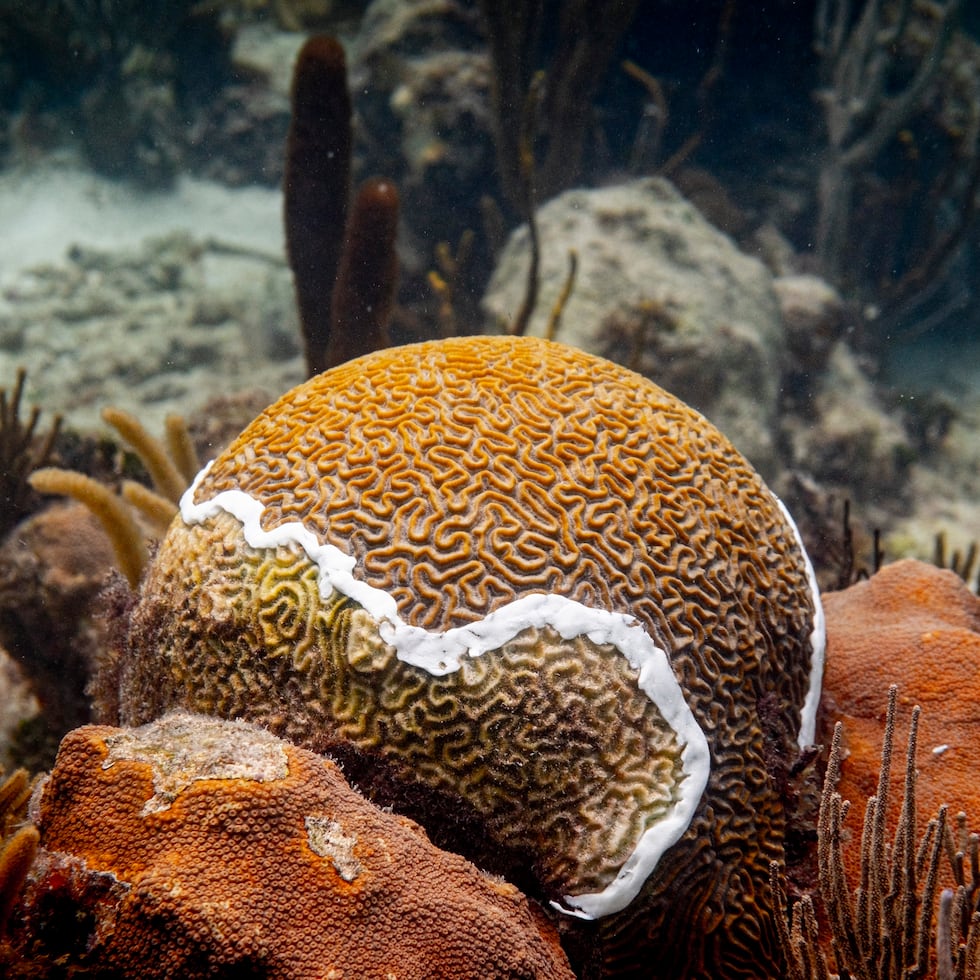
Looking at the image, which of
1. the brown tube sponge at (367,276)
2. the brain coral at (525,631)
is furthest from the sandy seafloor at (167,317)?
the brain coral at (525,631)

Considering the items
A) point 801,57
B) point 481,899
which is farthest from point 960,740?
point 801,57

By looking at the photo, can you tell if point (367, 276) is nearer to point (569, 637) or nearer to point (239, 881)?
point (569, 637)

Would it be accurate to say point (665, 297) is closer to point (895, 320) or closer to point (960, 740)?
point (960, 740)

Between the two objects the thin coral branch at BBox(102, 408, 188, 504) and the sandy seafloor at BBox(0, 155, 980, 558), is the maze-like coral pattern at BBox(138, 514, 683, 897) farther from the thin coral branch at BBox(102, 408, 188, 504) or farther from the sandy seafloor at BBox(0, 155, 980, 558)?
the sandy seafloor at BBox(0, 155, 980, 558)

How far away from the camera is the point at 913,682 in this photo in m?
2.52

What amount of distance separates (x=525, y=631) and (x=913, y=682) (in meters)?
1.56

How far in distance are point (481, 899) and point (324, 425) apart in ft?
5.20

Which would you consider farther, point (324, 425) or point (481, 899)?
point (324, 425)

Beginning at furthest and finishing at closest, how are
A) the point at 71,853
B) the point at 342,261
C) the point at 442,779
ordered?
the point at 342,261 < the point at 442,779 < the point at 71,853

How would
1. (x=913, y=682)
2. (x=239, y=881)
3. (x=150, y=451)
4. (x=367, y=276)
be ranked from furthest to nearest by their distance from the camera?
(x=367, y=276) < (x=150, y=451) < (x=913, y=682) < (x=239, y=881)

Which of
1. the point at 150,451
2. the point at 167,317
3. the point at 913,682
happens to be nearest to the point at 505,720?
the point at 913,682

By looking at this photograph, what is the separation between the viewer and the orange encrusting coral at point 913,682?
227cm

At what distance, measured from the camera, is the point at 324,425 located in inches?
98.7

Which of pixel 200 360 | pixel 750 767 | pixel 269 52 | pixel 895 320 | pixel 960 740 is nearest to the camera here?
pixel 750 767
